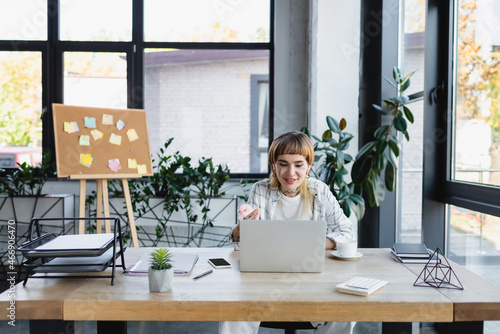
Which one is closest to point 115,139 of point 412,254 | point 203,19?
point 203,19

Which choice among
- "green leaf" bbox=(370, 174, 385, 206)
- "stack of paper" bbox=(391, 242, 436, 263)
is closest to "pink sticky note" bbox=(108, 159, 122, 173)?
"green leaf" bbox=(370, 174, 385, 206)

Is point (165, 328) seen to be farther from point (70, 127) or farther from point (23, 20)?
point (23, 20)

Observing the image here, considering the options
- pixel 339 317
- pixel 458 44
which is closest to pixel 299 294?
pixel 339 317

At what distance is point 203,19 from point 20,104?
197 centimetres

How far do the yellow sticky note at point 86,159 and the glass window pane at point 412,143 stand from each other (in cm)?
239

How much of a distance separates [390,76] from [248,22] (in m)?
1.65

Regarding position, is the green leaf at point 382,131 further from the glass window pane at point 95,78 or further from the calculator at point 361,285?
the glass window pane at point 95,78

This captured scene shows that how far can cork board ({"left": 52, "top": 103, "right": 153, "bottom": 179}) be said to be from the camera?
338cm

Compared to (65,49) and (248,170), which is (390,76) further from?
(65,49)

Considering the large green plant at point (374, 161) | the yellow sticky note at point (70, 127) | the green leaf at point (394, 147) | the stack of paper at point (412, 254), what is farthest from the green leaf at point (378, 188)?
the yellow sticky note at point (70, 127)

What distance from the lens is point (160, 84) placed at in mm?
4543

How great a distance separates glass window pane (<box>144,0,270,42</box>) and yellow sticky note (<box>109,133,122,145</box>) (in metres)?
1.37

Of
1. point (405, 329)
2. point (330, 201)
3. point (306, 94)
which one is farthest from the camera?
point (306, 94)

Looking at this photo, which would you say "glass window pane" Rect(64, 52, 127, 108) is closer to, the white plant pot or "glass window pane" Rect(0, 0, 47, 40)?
"glass window pane" Rect(0, 0, 47, 40)
